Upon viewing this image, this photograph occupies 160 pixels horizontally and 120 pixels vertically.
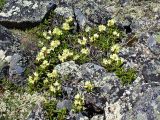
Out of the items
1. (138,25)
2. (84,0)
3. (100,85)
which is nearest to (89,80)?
(100,85)

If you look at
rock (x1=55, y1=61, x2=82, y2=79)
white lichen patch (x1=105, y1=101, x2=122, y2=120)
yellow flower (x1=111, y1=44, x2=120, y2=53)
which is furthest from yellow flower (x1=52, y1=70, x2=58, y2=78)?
white lichen patch (x1=105, y1=101, x2=122, y2=120)

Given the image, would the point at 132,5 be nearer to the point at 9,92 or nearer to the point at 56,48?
the point at 56,48

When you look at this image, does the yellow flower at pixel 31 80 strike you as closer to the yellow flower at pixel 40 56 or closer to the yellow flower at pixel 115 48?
the yellow flower at pixel 40 56

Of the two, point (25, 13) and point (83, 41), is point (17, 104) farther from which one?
point (25, 13)

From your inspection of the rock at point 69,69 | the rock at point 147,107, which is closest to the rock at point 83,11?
the rock at point 69,69

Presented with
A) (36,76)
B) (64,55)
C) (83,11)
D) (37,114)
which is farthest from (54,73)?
(83,11)

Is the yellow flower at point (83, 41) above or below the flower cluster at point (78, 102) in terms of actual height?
above

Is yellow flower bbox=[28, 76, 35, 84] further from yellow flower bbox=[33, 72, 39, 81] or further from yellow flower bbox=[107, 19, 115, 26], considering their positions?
yellow flower bbox=[107, 19, 115, 26]
